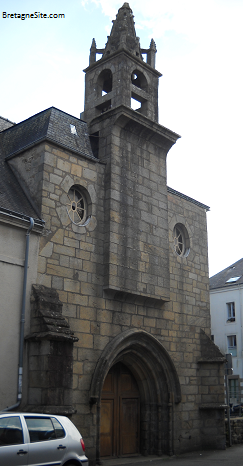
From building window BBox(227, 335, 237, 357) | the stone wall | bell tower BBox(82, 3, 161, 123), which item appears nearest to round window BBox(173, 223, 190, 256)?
bell tower BBox(82, 3, 161, 123)

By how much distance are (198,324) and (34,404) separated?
Result: 689 centimetres

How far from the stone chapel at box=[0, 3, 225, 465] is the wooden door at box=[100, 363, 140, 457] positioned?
0.04 meters

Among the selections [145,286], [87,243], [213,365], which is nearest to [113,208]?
[87,243]

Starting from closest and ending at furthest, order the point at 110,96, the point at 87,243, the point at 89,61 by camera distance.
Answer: the point at 87,243
the point at 110,96
the point at 89,61

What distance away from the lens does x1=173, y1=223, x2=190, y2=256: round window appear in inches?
595

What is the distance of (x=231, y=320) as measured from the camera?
3198 centimetres

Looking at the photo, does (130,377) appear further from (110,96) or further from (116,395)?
(110,96)

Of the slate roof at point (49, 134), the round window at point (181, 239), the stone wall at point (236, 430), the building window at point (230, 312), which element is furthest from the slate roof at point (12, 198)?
the building window at point (230, 312)

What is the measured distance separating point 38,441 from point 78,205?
6203 mm

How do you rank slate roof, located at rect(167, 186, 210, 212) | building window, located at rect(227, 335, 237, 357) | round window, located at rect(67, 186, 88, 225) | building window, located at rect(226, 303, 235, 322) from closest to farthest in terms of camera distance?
round window, located at rect(67, 186, 88, 225) < slate roof, located at rect(167, 186, 210, 212) < building window, located at rect(227, 335, 237, 357) < building window, located at rect(226, 303, 235, 322)

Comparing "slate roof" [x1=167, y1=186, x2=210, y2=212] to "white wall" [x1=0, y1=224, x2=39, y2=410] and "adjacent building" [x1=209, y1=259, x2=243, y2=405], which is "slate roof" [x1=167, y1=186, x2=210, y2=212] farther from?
"adjacent building" [x1=209, y1=259, x2=243, y2=405]

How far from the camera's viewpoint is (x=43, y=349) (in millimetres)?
9273

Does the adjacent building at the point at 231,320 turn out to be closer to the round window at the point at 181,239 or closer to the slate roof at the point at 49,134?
the round window at the point at 181,239

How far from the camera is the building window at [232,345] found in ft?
103
